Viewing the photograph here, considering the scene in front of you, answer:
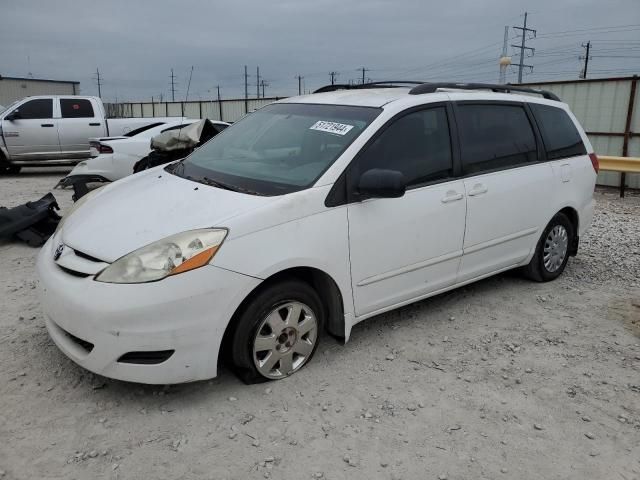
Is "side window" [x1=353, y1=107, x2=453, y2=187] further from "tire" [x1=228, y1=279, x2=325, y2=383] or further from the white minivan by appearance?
"tire" [x1=228, y1=279, x2=325, y2=383]

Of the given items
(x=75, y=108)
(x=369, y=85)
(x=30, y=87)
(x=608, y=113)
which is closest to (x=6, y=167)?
(x=75, y=108)

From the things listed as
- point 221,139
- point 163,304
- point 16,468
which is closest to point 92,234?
point 163,304

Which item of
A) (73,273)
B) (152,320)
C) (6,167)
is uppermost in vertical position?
(73,273)

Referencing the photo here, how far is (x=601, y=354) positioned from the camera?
12.1ft

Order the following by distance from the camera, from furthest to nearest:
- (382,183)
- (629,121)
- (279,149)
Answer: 1. (629,121)
2. (279,149)
3. (382,183)

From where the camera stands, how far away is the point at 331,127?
3619mm

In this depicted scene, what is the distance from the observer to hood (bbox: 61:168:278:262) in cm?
288

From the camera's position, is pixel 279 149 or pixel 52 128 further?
pixel 52 128

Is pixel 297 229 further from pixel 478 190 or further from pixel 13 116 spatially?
pixel 13 116

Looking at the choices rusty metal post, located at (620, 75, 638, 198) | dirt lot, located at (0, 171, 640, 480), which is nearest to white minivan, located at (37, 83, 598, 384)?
dirt lot, located at (0, 171, 640, 480)

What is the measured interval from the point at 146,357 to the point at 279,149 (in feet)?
5.43

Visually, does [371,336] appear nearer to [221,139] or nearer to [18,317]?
[221,139]

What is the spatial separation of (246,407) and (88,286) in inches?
41.8

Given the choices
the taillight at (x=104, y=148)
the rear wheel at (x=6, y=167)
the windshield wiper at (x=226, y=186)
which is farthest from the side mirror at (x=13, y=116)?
the windshield wiper at (x=226, y=186)
